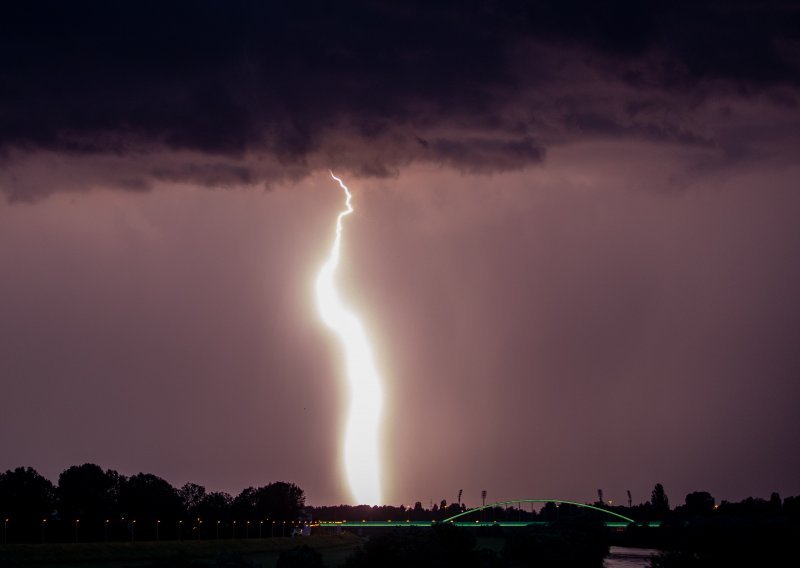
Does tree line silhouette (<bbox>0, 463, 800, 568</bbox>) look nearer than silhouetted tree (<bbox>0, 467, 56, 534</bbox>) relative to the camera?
Yes

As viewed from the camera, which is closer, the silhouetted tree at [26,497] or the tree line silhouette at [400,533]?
the tree line silhouette at [400,533]

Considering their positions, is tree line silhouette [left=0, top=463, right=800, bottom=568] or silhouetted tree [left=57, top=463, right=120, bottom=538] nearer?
tree line silhouette [left=0, top=463, right=800, bottom=568]

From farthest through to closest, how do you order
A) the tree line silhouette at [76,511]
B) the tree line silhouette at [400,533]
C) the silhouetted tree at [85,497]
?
1. the silhouetted tree at [85,497]
2. the tree line silhouette at [76,511]
3. the tree line silhouette at [400,533]

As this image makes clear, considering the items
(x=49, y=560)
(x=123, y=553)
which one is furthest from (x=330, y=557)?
(x=49, y=560)

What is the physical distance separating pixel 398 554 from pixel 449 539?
72.4ft

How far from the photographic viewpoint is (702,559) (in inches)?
3981

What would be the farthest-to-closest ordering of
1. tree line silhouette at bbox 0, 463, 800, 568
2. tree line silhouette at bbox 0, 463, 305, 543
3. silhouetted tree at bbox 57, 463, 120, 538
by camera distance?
silhouetted tree at bbox 57, 463, 120, 538, tree line silhouette at bbox 0, 463, 305, 543, tree line silhouette at bbox 0, 463, 800, 568

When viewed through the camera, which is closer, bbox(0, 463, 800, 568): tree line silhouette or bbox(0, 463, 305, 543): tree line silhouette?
bbox(0, 463, 800, 568): tree line silhouette

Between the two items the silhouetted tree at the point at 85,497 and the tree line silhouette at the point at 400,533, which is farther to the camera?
the silhouetted tree at the point at 85,497

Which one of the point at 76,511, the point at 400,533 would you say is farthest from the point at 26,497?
the point at 400,533

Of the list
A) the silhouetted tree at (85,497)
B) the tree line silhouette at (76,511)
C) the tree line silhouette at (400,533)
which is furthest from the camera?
the silhouetted tree at (85,497)

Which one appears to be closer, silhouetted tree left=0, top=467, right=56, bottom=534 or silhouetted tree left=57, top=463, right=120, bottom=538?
silhouetted tree left=0, top=467, right=56, bottom=534

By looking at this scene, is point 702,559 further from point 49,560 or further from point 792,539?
point 49,560

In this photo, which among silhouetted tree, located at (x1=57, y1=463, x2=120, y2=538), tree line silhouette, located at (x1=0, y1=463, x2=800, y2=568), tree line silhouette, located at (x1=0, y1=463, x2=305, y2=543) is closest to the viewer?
tree line silhouette, located at (x1=0, y1=463, x2=800, y2=568)
